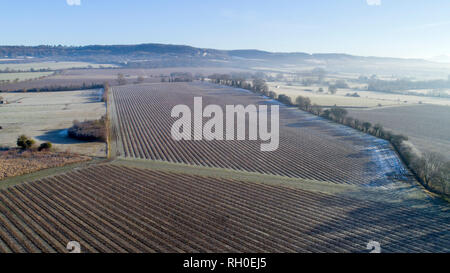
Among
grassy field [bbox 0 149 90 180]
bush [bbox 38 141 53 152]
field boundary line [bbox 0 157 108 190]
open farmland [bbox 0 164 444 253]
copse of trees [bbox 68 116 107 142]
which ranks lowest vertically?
open farmland [bbox 0 164 444 253]

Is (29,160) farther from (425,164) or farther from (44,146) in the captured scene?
(425,164)

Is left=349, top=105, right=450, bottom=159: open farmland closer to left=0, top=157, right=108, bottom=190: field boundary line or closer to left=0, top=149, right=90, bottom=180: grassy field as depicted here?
left=0, top=157, right=108, bottom=190: field boundary line

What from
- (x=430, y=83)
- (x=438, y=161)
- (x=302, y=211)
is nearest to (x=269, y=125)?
(x=438, y=161)

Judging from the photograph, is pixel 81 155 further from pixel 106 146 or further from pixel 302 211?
pixel 302 211

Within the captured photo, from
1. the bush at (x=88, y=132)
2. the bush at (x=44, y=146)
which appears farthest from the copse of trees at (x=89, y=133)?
the bush at (x=44, y=146)

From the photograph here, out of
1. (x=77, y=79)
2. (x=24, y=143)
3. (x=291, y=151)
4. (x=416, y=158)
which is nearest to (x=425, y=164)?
(x=416, y=158)

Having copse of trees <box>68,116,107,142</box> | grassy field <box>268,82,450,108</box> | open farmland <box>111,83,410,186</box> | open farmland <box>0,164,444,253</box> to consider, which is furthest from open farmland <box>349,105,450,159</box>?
copse of trees <box>68,116,107,142</box>
